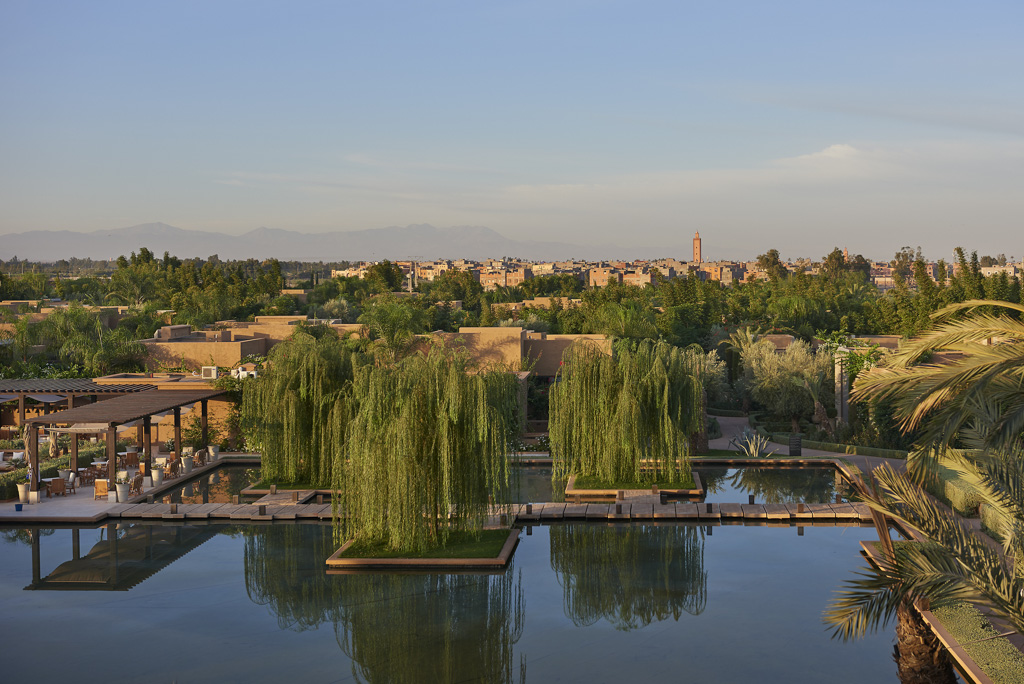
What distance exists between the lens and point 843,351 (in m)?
32.6

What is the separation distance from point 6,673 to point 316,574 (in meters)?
5.33

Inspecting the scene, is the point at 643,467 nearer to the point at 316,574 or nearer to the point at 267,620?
the point at 316,574

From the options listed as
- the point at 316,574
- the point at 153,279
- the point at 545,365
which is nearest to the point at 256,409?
the point at 316,574

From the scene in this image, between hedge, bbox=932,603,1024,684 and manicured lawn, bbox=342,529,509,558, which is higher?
hedge, bbox=932,603,1024,684

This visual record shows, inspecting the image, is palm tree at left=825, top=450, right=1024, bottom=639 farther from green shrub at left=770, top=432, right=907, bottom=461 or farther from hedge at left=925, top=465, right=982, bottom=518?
green shrub at left=770, top=432, right=907, bottom=461

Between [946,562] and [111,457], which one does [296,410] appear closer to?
[111,457]

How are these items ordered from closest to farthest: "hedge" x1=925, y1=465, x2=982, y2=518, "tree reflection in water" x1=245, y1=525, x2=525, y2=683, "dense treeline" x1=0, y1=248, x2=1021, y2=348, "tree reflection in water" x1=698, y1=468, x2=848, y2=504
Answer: "tree reflection in water" x1=245, y1=525, x2=525, y2=683 → "hedge" x1=925, y1=465, x2=982, y2=518 → "tree reflection in water" x1=698, y1=468, x2=848, y2=504 → "dense treeline" x1=0, y1=248, x2=1021, y2=348

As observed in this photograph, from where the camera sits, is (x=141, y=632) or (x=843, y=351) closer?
(x=141, y=632)

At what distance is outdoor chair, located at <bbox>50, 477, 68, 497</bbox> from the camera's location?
22359mm

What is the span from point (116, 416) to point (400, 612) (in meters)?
11.2

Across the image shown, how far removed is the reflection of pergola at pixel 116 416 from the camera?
860 inches

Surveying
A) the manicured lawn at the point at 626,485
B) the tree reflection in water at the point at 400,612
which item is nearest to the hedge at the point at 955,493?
the manicured lawn at the point at 626,485

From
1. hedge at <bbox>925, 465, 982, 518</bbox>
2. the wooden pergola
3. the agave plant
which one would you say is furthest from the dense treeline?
the wooden pergola

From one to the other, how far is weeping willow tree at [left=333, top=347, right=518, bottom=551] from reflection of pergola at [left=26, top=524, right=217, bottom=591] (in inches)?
144
